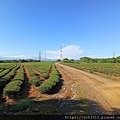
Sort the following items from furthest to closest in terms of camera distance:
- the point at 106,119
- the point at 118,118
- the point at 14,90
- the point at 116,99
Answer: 1. the point at 14,90
2. the point at 116,99
3. the point at 118,118
4. the point at 106,119

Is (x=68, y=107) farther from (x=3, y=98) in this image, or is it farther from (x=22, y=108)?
(x=3, y=98)

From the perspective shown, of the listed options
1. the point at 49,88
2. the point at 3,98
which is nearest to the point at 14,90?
the point at 3,98

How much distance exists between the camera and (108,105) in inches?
645

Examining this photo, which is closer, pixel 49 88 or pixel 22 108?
pixel 22 108

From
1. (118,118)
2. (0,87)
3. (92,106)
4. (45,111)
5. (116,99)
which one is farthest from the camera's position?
(0,87)

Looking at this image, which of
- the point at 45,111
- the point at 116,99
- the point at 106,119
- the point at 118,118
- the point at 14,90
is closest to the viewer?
the point at 106,119

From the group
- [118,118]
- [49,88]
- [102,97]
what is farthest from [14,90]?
[118,118]

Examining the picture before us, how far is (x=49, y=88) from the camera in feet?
74.8

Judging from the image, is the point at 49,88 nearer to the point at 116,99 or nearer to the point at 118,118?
the point at 116,99

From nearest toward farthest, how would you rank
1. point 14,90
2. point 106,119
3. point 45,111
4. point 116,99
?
point 106,119 → point 45,111 → point 116,99 → point 14,90

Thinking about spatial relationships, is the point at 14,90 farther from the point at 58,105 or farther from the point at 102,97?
the point at 102,97

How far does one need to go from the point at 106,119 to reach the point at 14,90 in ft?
41.4

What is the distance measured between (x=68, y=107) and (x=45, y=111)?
1715mm

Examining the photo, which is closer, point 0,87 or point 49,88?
point 49,88
